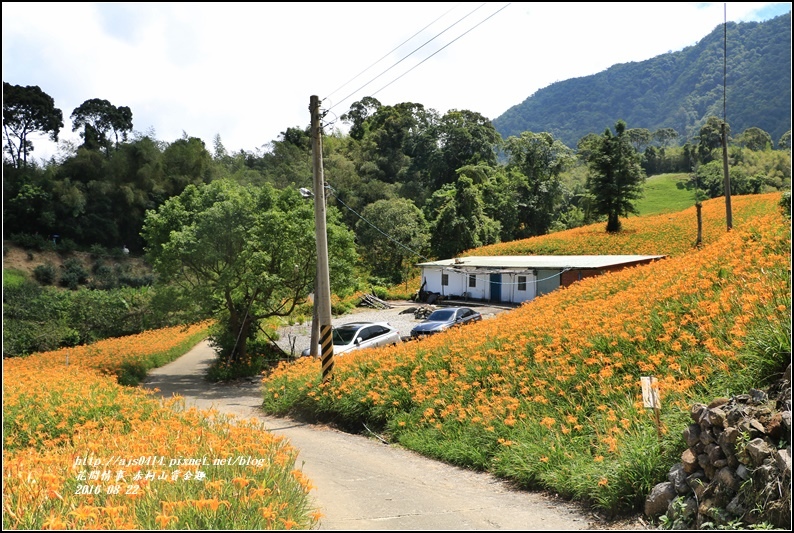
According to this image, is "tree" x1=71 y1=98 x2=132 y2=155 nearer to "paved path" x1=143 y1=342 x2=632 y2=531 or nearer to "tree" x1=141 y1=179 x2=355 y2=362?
"tree" x1=141 y1=179 x2=355 y2=362

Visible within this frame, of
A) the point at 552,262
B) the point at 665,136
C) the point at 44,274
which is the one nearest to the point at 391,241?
the point at 552,262

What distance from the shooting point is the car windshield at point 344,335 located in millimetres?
17797

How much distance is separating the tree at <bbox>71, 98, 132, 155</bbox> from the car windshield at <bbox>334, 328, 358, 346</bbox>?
185ft

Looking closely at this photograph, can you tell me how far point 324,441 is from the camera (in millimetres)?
10453

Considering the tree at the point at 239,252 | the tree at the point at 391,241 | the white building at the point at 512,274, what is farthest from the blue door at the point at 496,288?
the tree at the point at 239,252

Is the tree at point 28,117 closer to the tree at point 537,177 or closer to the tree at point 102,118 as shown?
the tree at point 102,118

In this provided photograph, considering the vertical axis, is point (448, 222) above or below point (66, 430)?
above

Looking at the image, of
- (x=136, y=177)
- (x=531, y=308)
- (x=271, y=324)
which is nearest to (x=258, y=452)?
(x=531, y=308)

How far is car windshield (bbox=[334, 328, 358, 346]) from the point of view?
58.4 feet

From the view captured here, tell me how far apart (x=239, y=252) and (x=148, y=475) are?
14809 millimetres

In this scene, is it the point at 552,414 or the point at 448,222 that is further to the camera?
the point at 448,222

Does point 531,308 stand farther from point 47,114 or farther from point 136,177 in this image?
point 47,114

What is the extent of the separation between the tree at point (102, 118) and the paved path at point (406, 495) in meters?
64.7

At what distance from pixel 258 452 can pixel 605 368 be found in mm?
5159
